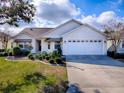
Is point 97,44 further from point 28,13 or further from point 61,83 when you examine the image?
point 61,83

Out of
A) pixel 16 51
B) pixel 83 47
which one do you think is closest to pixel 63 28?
pixel 83 47

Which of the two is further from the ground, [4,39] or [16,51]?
[4,39]

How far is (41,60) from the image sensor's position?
28.1m

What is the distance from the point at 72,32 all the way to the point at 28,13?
1783cm

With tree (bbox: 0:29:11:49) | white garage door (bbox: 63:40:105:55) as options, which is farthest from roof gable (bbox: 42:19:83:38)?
tree (bbox: 0:29:11:49)

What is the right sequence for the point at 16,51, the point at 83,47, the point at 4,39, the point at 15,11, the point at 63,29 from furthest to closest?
1. the point at 4,39
2. the point at 63,29
3. the point at 16,51
4. the point at 83,47
5. the point at 15,11

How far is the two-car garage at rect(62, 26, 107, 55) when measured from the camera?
34844 millimetres

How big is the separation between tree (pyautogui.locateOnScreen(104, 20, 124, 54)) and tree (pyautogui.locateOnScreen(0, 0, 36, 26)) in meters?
20.3

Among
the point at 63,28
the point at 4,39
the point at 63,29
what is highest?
the point at 63,28

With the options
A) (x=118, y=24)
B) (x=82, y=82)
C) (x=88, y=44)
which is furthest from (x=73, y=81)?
(x=118, y=24)

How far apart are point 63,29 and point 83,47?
18.9 ft

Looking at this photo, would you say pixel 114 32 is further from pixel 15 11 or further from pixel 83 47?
pixel 15 11

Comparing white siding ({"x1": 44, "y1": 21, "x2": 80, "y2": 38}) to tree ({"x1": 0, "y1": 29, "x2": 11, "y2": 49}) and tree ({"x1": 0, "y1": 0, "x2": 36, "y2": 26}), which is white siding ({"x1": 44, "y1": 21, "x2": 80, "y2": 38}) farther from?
tree ({"x1": 0, "y1": 0, "x2": 36, "y2": 26})

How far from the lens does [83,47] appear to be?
34.9m
